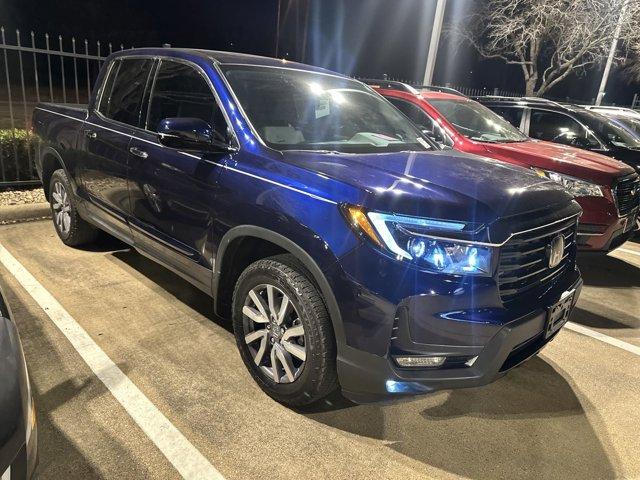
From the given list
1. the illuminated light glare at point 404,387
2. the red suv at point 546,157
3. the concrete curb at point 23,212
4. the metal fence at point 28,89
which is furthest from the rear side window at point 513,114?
the concrete curb at point 23,212

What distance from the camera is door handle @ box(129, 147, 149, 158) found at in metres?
3.45

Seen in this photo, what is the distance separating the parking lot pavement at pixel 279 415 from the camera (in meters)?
2.36

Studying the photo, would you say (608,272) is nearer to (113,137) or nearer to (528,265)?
(528,265)

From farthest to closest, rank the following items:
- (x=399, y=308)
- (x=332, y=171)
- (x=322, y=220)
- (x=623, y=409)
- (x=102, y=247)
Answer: (x=102, y=247) < (x=623, y=409) < (x=332, y=171) < (x=322, y=220) < (x=399, y=308)

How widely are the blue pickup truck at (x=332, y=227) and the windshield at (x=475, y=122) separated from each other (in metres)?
2.17

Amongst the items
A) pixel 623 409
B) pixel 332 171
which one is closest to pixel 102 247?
pixel 332 171

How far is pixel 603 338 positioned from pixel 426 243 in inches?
98.7

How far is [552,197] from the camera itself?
8.84ft

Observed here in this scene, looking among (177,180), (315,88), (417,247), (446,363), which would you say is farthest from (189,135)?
(446,363)

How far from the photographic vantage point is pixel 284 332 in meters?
2.62

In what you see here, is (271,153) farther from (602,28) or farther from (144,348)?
(602,28)

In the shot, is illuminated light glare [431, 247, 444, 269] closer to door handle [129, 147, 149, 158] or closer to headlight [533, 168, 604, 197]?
door handle [129, 147, 149, 158]

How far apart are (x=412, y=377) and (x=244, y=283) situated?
107 cm

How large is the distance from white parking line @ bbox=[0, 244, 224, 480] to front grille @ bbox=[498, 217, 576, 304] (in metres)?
1.59
